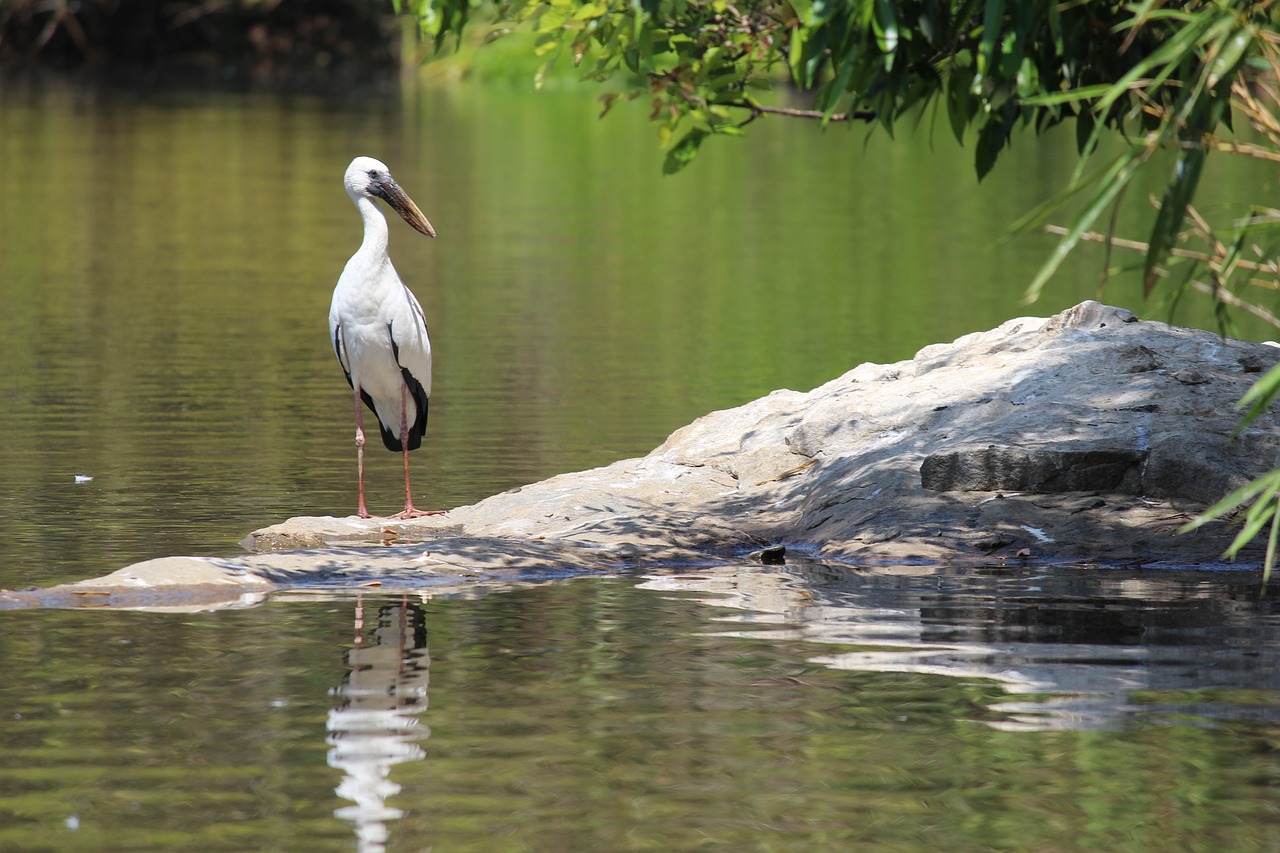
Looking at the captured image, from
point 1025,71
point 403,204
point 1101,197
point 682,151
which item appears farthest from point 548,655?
point 403,204

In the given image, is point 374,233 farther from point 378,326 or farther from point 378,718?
point 378,718

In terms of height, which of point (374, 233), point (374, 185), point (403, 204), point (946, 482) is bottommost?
point (946, 482)

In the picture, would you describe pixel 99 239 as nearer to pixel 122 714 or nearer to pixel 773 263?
pixel 773 263

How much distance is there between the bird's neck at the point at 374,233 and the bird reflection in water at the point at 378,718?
312 centimetres

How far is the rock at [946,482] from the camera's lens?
9.84 meters

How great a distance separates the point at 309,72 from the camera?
65.6 m

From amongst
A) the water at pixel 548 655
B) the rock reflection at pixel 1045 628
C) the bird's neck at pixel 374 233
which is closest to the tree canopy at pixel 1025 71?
the rock reflection at pixel 1045 628

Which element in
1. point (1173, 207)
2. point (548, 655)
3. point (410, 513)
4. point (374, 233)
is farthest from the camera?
point (374, 233)

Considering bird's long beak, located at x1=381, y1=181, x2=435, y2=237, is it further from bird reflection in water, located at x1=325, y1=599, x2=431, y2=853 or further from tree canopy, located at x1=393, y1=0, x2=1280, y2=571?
bird reflection in water, located at x1=325, y1=599, x2=431, y2=853

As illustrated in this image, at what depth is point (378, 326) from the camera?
1125 centimetres

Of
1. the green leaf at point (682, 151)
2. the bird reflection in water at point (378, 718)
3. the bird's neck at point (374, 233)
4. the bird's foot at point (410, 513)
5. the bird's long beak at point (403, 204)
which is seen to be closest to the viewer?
the bird reflection in water at point (378, 718)

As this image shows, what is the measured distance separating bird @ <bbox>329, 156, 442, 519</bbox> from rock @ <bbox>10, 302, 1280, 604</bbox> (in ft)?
3.14

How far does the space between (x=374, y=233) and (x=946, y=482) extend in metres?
3.70

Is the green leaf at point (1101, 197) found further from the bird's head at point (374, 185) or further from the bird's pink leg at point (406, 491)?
the bird's head at point (374, 185)
